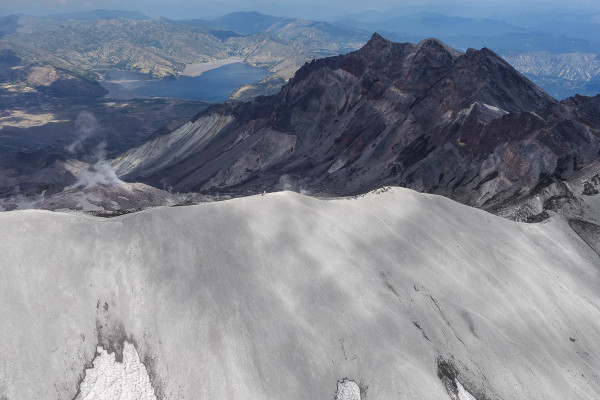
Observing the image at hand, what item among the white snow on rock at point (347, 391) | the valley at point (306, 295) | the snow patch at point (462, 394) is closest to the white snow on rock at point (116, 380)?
the valley at point (306, 295)

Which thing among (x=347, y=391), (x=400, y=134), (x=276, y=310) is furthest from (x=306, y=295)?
(x=400, y=134)

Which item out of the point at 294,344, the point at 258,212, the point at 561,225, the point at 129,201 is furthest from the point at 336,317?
the point at 129,201

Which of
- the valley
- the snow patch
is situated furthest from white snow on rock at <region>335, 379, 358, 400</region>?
the snow patch

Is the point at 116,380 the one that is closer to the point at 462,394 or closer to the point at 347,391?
the point at 347,391

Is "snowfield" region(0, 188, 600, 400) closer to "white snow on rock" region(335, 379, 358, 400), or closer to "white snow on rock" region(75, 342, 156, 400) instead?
"white snow on rock" region(335, 379, 358, 400)

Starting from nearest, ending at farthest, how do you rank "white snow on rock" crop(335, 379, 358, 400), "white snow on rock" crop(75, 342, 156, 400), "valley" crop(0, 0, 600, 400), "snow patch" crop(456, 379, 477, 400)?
"white snow on rock" crop(75, 342, 156, 400), "valley" crop(0, 0, 600, 400), "white snow on rock" crop(335, 379, 358, 400), "snow patch" crop(456, 379, 477, 400)

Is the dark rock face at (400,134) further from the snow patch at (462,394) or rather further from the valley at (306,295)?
the snow patch at (462,394)
